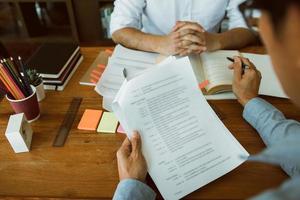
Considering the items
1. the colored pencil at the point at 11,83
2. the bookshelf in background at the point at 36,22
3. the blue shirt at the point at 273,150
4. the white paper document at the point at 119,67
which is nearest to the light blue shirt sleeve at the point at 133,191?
the blue shirt at the point at 273,150

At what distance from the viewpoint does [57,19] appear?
2.85m

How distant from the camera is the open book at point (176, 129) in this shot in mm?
752

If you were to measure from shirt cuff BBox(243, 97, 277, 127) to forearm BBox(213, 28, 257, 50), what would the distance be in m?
0.36

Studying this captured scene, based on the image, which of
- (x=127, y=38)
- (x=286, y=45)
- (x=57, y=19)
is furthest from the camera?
(x=57, y=19)

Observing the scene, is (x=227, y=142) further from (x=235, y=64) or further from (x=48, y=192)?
(x=48, y=192)

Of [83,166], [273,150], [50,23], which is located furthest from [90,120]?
[50,23]

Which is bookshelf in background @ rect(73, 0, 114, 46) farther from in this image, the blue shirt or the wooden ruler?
the blue shirt

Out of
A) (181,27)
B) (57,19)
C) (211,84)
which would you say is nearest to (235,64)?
(211,84)

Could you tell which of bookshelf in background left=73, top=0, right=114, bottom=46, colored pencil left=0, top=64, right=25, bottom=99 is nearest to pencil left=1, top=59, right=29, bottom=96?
Result: colored pencil left=0, top=64, right=25, bottom=99

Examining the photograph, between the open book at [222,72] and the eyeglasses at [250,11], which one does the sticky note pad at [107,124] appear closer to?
the open book at [222,72]

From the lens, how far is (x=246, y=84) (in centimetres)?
96

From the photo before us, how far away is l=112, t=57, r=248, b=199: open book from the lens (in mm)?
752

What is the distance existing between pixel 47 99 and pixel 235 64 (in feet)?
2.05

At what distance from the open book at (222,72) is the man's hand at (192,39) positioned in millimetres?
28
